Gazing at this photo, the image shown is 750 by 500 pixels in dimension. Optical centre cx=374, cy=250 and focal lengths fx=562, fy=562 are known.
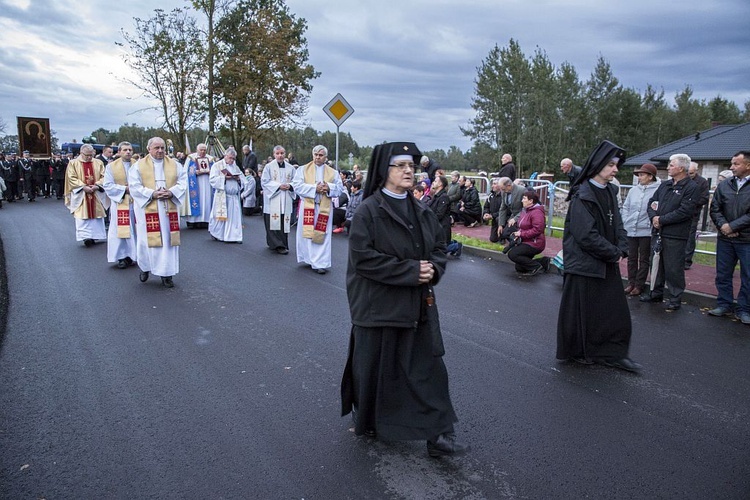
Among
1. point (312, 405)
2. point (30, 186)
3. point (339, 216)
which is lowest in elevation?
point (312, 405)

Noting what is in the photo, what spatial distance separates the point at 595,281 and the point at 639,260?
138 inches

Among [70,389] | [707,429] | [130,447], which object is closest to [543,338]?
[707,429]

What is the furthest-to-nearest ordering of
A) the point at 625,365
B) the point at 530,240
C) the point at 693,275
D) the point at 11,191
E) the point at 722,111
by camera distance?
the point at 722,111 < the point at 11,191 < the point at 530,240 < the point at 693,275 < the point at 625,365

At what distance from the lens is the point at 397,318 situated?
11.8 ft

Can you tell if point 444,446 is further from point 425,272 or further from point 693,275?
point 693,275

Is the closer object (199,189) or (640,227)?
(640,227)

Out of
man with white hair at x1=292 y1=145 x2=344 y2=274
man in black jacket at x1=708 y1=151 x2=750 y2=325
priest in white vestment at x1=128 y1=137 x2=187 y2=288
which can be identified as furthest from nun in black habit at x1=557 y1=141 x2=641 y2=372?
priest in white vestment at x1=128 y1=137 x2=187 y2=288

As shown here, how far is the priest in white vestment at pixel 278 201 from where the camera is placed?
1155 centimetres

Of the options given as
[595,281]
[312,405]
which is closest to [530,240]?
[595,281]

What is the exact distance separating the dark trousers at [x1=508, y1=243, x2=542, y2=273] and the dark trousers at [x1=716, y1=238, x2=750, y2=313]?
2979 mm

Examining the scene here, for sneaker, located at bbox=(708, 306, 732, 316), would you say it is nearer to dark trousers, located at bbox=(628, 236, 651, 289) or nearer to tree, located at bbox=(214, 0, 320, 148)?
dark trousers, located at bbox=(628, 236, 651, 289)

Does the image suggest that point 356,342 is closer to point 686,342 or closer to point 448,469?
point 448,469

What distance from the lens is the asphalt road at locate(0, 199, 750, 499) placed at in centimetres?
340

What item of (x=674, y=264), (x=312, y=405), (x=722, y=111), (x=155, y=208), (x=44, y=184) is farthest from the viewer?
(x=722, y=111)
